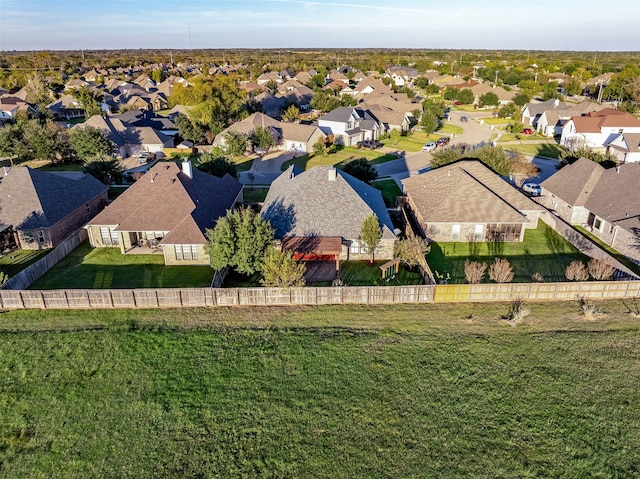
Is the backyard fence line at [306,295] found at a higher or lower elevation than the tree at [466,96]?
lower

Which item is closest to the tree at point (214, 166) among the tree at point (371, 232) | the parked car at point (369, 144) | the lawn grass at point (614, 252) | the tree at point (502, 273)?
the tree at point (371, 232)

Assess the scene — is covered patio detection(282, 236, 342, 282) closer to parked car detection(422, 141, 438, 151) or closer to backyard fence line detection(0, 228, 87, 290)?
backyard fence line detection(0, 228, 87, 290)

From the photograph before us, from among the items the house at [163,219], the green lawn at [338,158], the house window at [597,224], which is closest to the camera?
the house at [163,219]

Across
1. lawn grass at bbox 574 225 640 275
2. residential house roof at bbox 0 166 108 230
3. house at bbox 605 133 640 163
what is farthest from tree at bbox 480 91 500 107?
residential house roof at bbox 0 166 108 230

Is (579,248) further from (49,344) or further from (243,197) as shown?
(49,344)

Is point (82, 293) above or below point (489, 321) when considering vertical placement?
above

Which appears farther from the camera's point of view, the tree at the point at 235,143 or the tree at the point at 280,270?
the tree at the point at 235,143

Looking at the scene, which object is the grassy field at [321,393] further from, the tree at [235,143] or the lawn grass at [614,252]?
the tree at [235,143]

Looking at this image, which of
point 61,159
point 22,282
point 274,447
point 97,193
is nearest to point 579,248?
point 274,447
